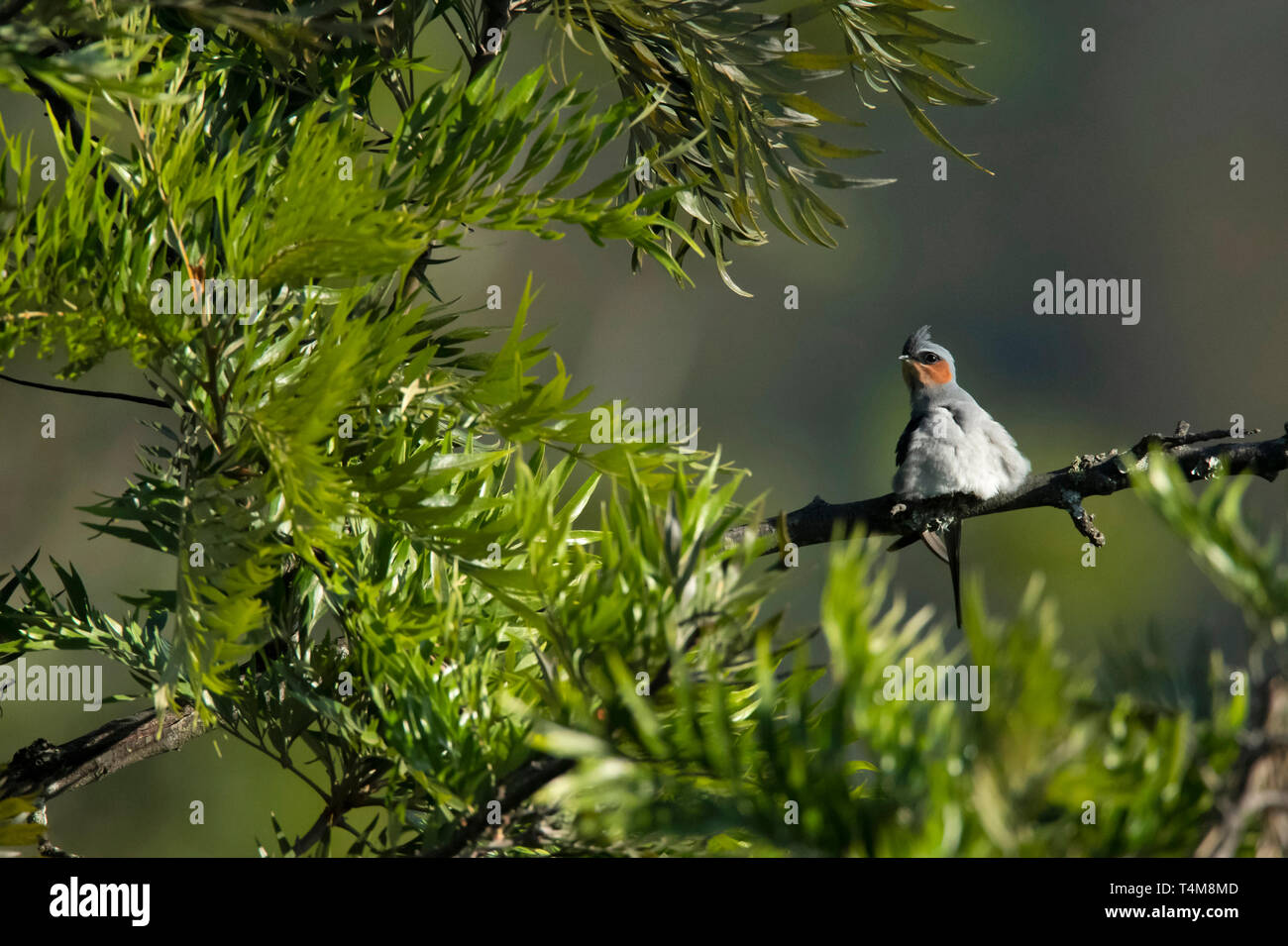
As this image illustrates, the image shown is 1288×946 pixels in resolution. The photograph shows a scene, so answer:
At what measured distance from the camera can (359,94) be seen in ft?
1.78

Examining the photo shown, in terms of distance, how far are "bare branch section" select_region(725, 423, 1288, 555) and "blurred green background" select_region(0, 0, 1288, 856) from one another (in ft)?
12.2

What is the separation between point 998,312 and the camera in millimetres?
7211

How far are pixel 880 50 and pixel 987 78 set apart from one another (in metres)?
6.59

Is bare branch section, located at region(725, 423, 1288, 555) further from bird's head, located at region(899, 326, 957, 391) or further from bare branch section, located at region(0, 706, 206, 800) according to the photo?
bird's head, located at region(899, 326, 957, 391)

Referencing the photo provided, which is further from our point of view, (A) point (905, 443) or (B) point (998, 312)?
(B) point (998, 312)

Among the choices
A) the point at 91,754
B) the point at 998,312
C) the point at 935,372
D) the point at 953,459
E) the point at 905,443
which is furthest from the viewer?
the point at 998,312

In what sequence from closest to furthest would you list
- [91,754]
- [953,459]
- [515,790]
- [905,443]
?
1. [515,790]
2. [91,754]
3. [953,459]
4. [905,443]

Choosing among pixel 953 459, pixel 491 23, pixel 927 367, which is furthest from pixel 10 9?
pixel 927 367

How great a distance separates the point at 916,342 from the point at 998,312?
6.15 metres

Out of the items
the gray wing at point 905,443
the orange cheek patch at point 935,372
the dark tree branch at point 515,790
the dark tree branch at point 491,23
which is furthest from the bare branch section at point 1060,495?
the orange cheek patch at point 935,372

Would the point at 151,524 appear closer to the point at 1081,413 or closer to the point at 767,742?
the point at 767,742

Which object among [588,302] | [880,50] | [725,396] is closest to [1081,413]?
[725,396]

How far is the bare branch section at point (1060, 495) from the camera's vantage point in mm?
424

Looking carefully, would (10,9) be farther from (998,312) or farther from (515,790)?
(998,312)
